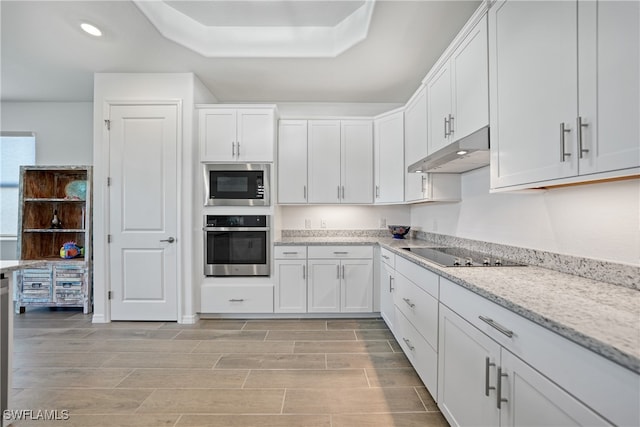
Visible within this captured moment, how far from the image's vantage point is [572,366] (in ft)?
2.67

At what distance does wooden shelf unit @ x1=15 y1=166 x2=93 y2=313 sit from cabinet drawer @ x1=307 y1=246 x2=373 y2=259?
2.73 metres

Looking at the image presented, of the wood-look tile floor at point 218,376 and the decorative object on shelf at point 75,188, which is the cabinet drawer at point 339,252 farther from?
the decorative object on shelf at point 75,188

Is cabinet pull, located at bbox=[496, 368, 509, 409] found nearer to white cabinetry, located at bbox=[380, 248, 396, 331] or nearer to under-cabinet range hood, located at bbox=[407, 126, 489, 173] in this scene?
under-cabinet range hood, located at bbox=[407, 126, 489, 173]

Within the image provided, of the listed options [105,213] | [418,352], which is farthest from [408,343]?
[105,213]

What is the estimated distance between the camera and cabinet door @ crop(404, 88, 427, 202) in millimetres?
2732

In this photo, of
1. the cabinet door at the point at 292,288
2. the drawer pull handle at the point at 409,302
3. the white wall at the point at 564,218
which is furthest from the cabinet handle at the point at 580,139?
the cabinet door at the point at 292,288

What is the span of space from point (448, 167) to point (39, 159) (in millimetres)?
5266

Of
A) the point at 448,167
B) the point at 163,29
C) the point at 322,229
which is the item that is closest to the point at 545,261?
the point at 448,167

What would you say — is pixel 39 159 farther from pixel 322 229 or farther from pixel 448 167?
pixel 448 167

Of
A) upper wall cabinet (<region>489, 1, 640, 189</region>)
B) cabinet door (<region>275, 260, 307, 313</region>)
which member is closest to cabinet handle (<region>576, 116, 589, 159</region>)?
upper wall cabinet (<region>489, 1, 640, 189</region>)

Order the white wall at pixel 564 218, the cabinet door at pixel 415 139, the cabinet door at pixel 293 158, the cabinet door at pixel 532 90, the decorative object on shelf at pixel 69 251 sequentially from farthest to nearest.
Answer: the decorative object on shelf at pixel 69 251, the cabinet door at pixel 293 158, the cabinet door at pixel 415 139, the white wall at pixel 564 218, the cabinet door at pixel 532 90

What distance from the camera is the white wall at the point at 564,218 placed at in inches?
50.6

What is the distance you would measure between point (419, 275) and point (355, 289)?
1.44 metres

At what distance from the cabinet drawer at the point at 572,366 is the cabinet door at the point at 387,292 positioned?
1.63m
